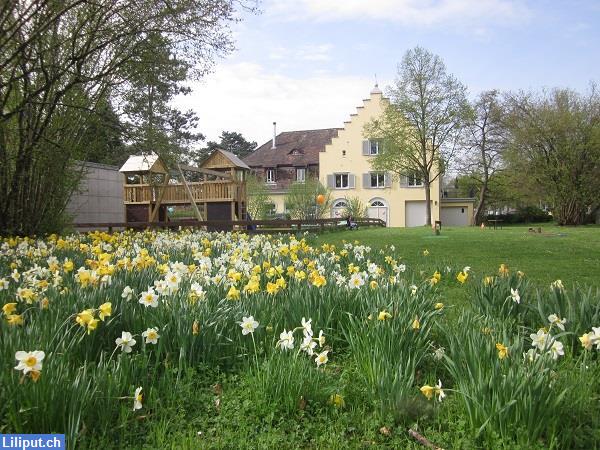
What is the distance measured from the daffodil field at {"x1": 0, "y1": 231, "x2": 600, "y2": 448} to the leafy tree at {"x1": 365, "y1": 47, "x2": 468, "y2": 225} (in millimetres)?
33769

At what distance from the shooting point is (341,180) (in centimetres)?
4366

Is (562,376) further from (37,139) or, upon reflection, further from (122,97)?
(122,97)

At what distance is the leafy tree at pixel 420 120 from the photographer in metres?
35.7

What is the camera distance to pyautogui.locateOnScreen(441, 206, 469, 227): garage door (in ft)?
153

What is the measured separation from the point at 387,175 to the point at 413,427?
133ft

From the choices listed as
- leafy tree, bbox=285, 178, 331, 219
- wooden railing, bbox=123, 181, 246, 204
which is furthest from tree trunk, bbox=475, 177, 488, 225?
wooden railing, bbox=123, 181, 246, 204

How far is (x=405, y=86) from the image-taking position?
36.2 metres

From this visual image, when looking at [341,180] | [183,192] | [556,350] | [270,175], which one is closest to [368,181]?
[341,180]

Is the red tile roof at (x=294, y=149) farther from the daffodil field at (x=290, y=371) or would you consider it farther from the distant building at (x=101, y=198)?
the daffodil field at (x=290, y=371)

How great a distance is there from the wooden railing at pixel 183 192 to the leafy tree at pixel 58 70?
997 centimetres

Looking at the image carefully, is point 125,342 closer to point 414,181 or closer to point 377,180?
point 414,181

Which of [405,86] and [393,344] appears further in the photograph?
[405,86]

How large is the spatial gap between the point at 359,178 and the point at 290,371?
135 ft

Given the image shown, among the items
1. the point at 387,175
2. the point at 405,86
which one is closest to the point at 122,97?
the point at 405,86
